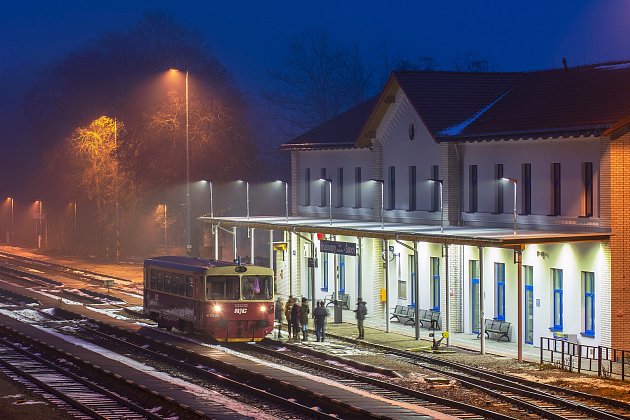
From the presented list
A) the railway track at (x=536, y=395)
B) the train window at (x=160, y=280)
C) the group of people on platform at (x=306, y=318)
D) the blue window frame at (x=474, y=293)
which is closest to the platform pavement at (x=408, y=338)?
the blue window frame at (x=474, y=293)

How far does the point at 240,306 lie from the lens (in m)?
36.6

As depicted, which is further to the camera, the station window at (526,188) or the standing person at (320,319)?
the station window at (526,188)

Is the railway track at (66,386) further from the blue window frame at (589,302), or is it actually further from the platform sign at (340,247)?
the blue window frame at (589,302)

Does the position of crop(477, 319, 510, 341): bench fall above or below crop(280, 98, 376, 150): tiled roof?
below

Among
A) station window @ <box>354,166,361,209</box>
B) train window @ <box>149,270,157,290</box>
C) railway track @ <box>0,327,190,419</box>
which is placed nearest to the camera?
railway track @ <box>0,327,190,419</box>

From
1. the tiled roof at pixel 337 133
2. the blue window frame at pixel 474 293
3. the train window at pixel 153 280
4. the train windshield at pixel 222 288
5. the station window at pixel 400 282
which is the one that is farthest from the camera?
the tiled roof at pixel 337 133

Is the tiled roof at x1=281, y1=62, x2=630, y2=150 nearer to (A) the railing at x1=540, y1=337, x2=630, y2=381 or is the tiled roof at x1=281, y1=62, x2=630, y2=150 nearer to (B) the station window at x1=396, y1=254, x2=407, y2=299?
(B) the station window at x1=396, y1=254, x2=407, y2=299

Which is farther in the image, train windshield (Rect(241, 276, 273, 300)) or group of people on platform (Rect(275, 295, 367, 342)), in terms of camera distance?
group of people on platform (Rect(275, 295, 367, 342))

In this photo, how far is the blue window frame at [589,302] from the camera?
1356 inches

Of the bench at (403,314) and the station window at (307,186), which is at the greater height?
the station window at (307,186)

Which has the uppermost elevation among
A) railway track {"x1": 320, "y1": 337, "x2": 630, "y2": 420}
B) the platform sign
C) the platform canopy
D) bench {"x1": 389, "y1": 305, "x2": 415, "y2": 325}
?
the platform canopy

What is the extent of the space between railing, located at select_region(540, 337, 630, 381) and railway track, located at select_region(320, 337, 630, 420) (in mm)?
2185

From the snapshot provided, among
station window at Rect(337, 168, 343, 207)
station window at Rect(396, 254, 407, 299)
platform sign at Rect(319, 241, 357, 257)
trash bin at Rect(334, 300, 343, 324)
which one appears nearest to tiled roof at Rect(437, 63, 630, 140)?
platform sign at Rect(319, 241, 357, 257)

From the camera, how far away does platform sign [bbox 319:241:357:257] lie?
4200cm
